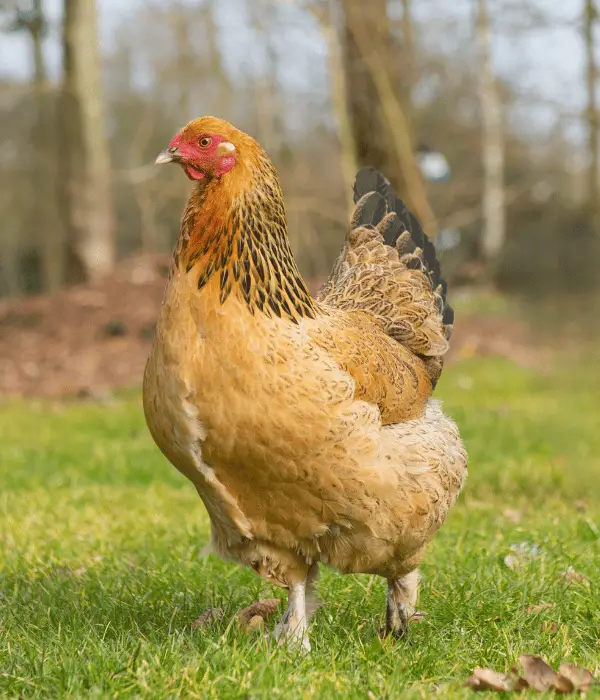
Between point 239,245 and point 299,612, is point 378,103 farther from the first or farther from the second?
point 299,612

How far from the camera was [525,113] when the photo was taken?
2962 cm

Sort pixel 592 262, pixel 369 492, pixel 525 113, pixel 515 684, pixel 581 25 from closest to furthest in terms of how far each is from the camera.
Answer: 1. pixel 515 684
2. pixel 369 492
3. pixel 581 25
4. pixel 592 262
5. pixel 525 113

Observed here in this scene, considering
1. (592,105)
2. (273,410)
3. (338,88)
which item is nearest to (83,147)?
(338,88)

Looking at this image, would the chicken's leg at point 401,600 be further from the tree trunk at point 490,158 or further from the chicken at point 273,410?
the tree trunk at point 490,158

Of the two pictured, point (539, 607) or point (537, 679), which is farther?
point (539, 607)

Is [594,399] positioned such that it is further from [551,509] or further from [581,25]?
[581,25]

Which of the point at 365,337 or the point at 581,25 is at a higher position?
the point at 581,25

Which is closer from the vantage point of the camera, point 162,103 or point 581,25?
point 581,25

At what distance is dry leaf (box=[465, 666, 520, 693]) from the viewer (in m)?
2.80

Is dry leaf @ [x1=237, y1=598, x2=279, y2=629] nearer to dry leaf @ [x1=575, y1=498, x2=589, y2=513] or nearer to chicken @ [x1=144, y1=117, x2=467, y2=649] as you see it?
chicken @ [x1=144, y1=117, x2=467, y2=649]

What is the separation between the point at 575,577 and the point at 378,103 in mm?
8841

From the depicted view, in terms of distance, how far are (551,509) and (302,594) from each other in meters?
2.60

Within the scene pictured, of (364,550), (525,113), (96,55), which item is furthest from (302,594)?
(525,113)

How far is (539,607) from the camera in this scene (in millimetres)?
3586
